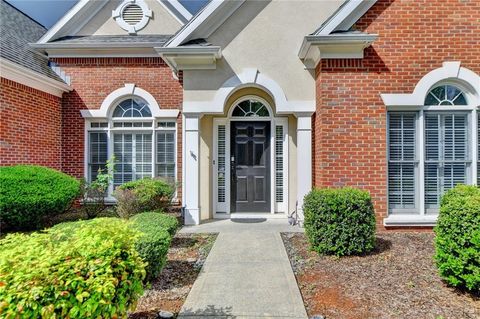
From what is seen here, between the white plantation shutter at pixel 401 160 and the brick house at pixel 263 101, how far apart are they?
0.07 ft

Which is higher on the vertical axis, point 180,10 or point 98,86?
point 180,10

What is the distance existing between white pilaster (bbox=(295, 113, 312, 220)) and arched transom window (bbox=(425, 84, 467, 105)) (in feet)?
8.43

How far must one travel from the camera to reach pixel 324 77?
20.9 feet

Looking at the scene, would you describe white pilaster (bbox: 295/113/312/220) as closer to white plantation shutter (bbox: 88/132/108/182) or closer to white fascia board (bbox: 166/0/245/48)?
white fascia board (bbox: 166/0/245/48)

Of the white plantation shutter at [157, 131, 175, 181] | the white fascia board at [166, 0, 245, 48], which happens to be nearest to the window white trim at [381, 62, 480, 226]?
the white fascia board at [166, 0, 245, 48]

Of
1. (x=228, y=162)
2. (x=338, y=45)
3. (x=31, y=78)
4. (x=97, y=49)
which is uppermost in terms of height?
(x=97, y=49)

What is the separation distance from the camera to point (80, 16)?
9.74 m

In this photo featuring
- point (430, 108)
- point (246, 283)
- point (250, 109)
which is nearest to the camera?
point (246, 283)

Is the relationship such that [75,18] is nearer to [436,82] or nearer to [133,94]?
[133,94]

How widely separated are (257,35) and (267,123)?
2.27 meters

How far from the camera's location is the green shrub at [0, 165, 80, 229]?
635 cm

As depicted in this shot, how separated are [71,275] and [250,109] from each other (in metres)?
6.63

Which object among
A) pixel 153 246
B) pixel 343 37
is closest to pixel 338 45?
pixel 343 37

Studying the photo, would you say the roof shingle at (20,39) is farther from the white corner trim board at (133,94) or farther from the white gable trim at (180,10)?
the white gable trim at (180,10)
